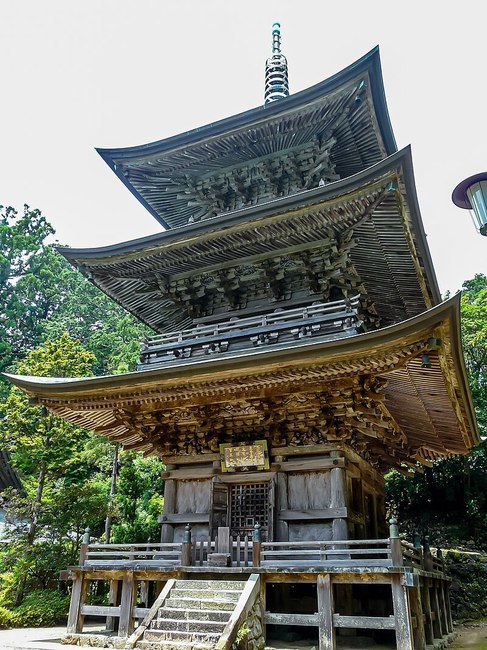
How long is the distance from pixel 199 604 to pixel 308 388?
413 cm

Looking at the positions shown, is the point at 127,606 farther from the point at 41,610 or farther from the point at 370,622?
the point at 41,610

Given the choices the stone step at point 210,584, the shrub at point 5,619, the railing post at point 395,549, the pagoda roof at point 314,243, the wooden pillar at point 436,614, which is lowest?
the shrub at point 5,619

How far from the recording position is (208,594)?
8648 millimetres

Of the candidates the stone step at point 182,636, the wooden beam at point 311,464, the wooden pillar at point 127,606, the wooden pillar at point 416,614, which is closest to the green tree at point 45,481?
the wooden pillar at point 127,606

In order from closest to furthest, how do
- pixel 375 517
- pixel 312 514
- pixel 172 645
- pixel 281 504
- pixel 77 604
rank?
pixel 172 645, pixel 312 514, pixel 77 604, pixel 281 504, pixel 375 517

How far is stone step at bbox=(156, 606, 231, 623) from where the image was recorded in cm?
793

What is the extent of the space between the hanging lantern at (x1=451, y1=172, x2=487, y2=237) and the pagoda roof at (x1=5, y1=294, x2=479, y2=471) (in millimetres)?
2652

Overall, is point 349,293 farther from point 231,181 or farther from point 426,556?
point 426,556

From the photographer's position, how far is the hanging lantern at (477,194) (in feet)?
15.4

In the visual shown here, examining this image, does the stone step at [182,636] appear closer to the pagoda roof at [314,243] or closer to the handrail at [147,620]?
the handrail at [147,620]

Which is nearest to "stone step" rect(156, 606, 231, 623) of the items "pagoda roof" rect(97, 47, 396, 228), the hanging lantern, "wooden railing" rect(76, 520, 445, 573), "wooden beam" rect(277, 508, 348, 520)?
"wooden railing" rect(76, 520, 445, 573)

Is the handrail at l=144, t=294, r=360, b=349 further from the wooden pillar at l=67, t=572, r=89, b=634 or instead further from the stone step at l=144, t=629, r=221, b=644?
the stone step at l=144, t=629, r=221, b=644

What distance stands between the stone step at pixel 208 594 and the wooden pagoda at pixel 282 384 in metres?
0.03

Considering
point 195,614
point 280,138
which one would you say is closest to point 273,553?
point 195,614
